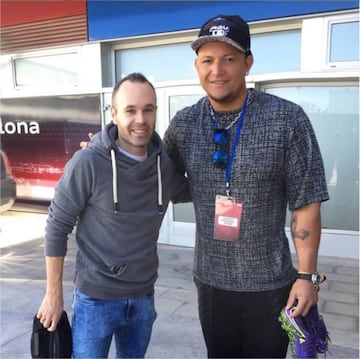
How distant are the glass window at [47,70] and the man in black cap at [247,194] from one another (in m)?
5.21

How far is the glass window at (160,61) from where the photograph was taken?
5.87m

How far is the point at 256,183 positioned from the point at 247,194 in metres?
0.06

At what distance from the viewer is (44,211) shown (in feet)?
24.2

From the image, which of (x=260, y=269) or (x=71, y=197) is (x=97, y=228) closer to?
(x=71, y=197)

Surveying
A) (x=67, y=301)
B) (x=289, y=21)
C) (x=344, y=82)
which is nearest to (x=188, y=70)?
(x=289, y=21)

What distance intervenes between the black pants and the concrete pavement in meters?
1.14

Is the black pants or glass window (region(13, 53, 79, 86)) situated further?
glass window (region(13, 53, 79, 86))

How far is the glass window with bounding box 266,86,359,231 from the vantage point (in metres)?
5.19

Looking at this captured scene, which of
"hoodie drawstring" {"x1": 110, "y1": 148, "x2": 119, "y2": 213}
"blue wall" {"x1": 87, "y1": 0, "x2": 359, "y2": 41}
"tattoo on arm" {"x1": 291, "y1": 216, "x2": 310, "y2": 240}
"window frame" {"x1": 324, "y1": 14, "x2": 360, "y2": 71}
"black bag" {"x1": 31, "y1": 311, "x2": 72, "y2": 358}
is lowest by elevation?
"black bag" {"x1": 31, "y1": 311, "x2": 72, "y2": 358}

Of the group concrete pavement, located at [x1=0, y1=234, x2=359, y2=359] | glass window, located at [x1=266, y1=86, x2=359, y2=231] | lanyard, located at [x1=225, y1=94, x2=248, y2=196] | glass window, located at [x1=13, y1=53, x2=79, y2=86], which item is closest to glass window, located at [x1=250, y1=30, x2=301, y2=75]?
glass window, located at [x1=266, y1=86, x2=359, y2=231]

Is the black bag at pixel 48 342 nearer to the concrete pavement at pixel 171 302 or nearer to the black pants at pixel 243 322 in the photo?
the black pants at pixel 243 322

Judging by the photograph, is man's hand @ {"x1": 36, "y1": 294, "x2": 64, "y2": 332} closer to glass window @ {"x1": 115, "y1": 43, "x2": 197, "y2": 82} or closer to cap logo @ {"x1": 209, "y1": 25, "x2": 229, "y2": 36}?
cap logo @ {"x1": 209, "y1": 25, "x2": 229, "y2": 36}

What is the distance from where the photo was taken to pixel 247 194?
1748mm

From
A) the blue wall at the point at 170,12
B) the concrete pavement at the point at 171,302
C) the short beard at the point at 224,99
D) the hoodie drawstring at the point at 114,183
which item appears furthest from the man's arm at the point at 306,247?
the blue wall at the point at 170,12
